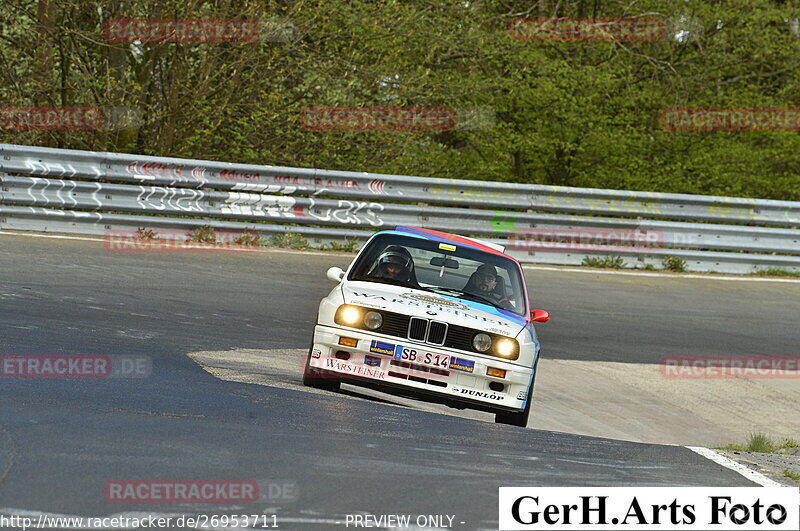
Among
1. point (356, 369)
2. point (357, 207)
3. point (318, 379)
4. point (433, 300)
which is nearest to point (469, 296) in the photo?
point (433, 300)

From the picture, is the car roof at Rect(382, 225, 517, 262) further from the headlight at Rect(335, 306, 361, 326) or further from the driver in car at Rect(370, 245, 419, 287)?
the headlight at Rect(335, 306, 361, 326)

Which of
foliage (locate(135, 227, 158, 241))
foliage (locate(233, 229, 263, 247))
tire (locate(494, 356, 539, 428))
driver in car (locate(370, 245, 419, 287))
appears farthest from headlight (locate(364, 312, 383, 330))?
foliage (locate(233, 229, 263, 247))

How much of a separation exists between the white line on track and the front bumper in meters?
1.42

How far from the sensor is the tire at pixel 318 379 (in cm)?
872

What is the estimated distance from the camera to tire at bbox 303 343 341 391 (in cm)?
872

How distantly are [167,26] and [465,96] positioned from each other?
6.05 m

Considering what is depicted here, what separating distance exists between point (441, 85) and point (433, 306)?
13081 millimetres

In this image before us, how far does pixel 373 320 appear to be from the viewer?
8727 mm

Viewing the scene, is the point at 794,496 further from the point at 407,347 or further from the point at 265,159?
the point at 265,159

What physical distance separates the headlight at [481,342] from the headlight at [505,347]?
7 cm

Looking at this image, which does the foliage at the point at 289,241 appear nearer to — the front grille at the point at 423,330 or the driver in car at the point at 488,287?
the driver in car at the point at 488,287

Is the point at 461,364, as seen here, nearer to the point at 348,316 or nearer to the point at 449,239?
the point at 348,316

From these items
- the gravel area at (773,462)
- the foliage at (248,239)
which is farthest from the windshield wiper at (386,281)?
the foliage at (248,239)

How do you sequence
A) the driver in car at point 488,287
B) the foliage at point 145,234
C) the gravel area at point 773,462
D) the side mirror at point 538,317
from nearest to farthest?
the gravel area at point 773,462, the side mirror at point 538,317, the driver in car at point 488,287, the foliage at point 145,234
